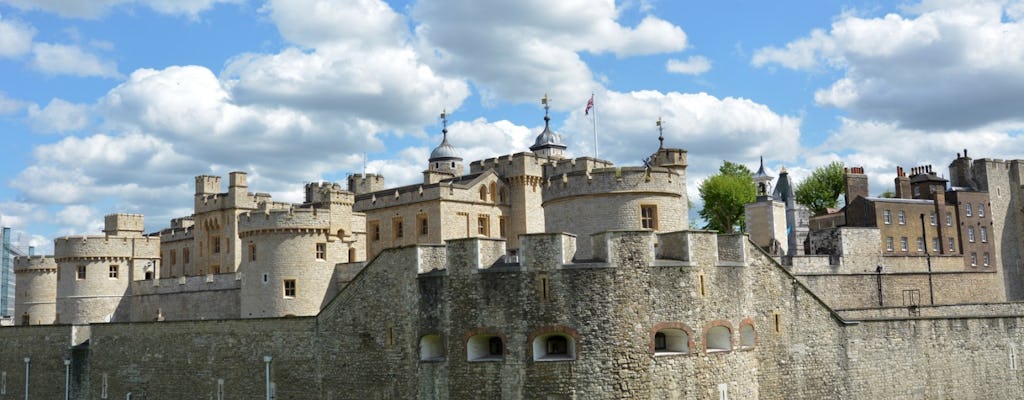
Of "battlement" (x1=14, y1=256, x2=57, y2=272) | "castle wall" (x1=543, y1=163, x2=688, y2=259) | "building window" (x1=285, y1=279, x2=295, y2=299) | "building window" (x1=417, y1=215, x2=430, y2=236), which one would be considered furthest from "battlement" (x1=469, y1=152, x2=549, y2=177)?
"battlement" (x1=14, y1=256, x2=57, y2=272)

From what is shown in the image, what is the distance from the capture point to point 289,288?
3962cm

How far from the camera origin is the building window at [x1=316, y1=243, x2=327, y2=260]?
40406 mm

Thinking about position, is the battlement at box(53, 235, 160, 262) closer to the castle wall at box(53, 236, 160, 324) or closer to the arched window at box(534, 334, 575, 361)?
the castle wall at box(53, 236, 160, 324)

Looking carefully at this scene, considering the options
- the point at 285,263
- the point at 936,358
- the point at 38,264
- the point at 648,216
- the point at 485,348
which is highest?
the point at 38,264

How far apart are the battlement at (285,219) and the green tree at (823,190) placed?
3992 centimetres

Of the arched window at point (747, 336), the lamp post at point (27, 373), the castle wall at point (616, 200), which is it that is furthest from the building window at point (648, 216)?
the lamp post at point (27, 373)

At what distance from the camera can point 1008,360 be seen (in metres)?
33.5

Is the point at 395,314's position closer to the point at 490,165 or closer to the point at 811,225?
the point at 490,165

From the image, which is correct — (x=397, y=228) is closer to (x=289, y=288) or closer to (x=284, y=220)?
(x=284, y=220)

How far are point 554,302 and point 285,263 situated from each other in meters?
17.6

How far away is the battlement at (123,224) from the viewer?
5597 cm

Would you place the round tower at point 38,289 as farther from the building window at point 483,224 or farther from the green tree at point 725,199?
the green tree at point 725,199

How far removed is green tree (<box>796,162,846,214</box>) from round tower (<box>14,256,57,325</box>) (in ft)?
160

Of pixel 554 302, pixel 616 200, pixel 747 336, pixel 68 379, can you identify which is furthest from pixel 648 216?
pixel 68 379
